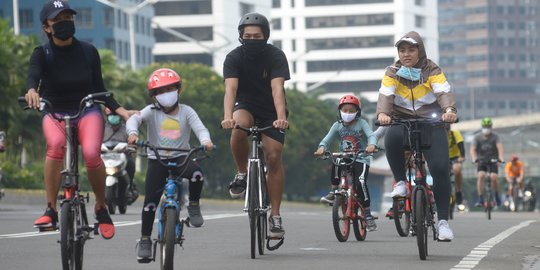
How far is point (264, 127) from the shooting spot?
47.2ft

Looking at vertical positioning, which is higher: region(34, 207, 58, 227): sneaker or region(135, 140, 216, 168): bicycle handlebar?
region(135, 140, 216, 168): bicycle handlebar

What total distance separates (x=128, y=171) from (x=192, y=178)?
42.6 ft

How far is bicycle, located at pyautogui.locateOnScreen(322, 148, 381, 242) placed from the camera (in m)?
16.9

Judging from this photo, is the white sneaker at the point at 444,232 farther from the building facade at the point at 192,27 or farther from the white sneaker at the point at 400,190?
the building facade at the point at 192,27

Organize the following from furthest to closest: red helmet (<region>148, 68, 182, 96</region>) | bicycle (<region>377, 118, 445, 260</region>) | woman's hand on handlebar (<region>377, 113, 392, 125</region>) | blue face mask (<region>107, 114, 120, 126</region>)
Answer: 1. blue face mask (<region>107, 114, 120, 126</region>)
2. woman's hand on handlebar (<region>377, 113, 392, 125</region>)
3. bicycle (<region>377, 118, 445, 260</region>)
4. red helmet (<region>148, 68, 182, 96</region>)

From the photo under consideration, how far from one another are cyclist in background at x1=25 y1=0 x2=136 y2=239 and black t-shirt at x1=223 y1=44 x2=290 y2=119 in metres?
2.35

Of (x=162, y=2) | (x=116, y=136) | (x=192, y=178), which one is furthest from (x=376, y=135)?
(x=162, y=2)

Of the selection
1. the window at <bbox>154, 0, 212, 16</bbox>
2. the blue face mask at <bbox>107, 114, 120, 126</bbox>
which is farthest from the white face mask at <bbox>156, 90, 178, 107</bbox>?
the window at <bbox>154, 0, 212, 16</bbox>

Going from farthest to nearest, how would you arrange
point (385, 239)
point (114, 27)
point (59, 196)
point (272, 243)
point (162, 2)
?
point (162, 2) < point (114, 27) < point (385, 239) < point (272, 243) < point (59, 196)

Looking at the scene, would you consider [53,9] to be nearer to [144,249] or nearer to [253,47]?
[144,249]

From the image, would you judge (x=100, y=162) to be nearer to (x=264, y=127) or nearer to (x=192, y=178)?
(x=192, y=178)

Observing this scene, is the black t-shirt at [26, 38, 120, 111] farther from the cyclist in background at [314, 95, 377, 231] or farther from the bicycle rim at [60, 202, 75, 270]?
the cyclist in background at [314, 95, 377, 231]

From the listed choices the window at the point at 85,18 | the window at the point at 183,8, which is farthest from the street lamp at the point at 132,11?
the window at the point at 183,8

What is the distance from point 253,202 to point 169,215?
7.65ft
